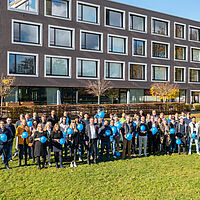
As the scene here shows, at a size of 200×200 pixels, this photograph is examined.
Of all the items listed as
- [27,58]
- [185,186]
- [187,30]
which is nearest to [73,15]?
[27,58]

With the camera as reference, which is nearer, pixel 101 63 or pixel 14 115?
pixel 14 115

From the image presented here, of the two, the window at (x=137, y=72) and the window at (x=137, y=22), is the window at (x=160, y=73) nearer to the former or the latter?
the window at (x=137, y=72)

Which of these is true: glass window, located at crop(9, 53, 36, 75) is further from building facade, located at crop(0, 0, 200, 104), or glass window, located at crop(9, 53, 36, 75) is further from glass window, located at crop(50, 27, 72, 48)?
glass window, located at crop(50, 27, 72, 48)

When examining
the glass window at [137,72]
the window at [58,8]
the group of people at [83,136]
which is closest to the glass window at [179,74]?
the glass window at [137,72]

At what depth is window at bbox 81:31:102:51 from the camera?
30516mm

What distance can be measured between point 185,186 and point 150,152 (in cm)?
392

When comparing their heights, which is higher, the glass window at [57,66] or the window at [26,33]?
the window at [26,33]

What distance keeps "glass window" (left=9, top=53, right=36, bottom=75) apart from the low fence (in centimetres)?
706

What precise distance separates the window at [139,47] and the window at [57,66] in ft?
34.9

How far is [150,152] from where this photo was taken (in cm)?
1138

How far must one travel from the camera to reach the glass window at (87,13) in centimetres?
3031

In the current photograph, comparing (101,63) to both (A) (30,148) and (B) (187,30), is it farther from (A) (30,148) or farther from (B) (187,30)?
(A) (30,148)

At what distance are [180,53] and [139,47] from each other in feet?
28.4

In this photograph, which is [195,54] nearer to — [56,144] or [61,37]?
[61,37]
